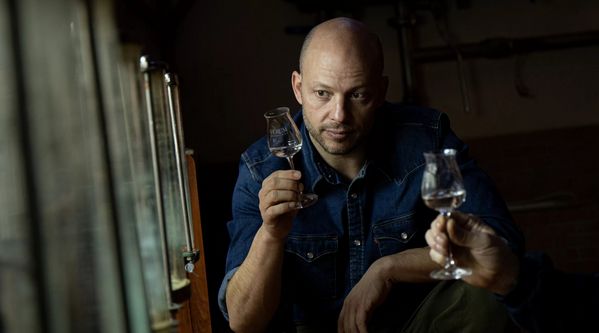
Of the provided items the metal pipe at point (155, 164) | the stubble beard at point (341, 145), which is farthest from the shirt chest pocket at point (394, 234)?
the metal pipe at point (155, 164)

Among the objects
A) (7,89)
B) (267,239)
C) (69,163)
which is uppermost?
(7,89)

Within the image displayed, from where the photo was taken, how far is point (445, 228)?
1.65m

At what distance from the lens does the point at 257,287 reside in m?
2.37

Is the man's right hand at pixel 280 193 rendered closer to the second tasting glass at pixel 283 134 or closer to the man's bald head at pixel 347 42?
the second tasting glass at pixel 283 134

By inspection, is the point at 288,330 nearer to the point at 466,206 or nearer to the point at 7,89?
the point at 466,206

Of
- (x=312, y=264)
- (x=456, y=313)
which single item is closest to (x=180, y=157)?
(x=312, y=264)

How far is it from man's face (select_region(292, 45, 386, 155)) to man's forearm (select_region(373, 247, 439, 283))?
35 centimetres

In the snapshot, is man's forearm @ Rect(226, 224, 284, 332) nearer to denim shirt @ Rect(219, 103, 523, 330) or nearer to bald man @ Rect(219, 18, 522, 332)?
bald man @ Rect(219, 18, 522, 332)

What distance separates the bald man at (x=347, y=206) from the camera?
2398 millimetres

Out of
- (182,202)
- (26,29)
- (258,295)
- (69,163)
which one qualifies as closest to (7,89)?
(26,29)

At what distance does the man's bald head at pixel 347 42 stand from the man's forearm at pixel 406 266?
558 mm

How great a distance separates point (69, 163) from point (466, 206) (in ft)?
4.14

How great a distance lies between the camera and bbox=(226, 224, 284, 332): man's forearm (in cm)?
230

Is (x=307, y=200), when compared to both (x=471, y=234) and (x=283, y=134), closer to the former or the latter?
(x=283, y=134)
